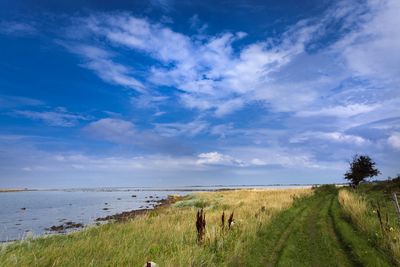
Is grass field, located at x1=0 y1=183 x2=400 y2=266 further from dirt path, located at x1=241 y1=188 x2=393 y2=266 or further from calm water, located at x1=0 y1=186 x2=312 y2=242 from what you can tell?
calm water, located at x1=0 y1=186 x2=312 y2=242

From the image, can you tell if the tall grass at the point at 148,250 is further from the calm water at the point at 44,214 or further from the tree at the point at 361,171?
the tree at the point at 361,171

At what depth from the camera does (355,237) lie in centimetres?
1534

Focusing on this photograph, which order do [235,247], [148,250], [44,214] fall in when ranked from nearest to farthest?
1. [148,250]
2. [235,247]
3. [44,214]

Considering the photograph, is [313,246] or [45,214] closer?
[313,246]

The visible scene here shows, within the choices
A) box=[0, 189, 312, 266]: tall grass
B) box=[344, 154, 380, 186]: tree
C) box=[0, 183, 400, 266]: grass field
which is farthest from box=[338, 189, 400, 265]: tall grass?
box=[344, 154, 380, 186]: tree

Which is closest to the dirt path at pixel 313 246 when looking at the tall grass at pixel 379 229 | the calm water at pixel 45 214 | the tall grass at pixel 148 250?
the tall grass at pixel 379 229

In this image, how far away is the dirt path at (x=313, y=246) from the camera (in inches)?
472

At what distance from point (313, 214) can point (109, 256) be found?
1925 centimetres

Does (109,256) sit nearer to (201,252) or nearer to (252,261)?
(201,252)

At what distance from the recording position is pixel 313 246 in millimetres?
14609

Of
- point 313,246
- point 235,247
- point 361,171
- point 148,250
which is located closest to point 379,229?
point 313,246

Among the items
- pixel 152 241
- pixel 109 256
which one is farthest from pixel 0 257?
pixel 152 241

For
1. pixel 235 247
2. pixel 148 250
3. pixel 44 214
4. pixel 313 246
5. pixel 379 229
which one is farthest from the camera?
pixel 44 214

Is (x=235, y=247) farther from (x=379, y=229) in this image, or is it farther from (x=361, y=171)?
(x=361, y=171)
